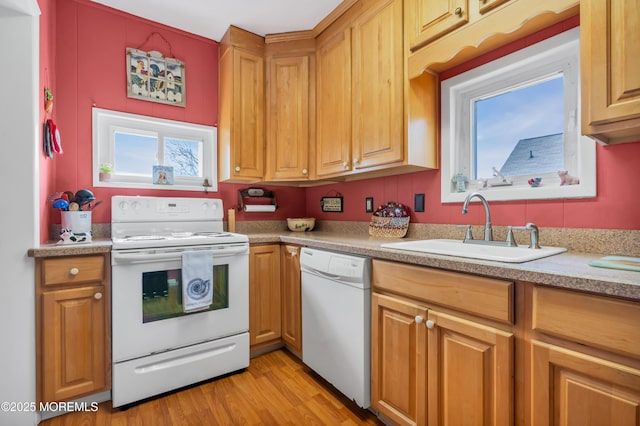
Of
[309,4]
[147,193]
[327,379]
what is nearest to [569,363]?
[327,379]

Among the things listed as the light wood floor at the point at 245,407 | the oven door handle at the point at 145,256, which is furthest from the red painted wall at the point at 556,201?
the oven door handle at the point at 145,256

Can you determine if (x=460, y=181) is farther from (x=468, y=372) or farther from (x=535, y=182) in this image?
(x=468, y=372)

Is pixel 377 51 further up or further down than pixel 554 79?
further up

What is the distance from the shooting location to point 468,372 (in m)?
1.11

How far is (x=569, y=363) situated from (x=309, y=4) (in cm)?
244

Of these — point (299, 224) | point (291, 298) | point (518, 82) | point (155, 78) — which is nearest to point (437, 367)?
point (291, 298)

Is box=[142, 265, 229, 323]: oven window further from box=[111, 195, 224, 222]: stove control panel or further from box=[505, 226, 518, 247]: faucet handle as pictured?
box=[505, 226, 518, 247]: faucet handle

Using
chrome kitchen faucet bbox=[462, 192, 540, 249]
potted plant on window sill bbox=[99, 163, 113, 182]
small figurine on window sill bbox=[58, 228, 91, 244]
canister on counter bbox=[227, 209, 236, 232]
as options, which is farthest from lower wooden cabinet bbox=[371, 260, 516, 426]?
potted plant on window sill bbox=[99, 163, 113, 182]

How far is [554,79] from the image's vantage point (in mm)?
1481

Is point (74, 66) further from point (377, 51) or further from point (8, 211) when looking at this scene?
point (377, 51)

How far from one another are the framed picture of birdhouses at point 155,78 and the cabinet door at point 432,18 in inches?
71.6

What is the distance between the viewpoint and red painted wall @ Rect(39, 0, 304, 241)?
6.68 ft

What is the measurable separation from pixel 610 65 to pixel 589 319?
2.70ft

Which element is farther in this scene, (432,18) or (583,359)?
(432,18)
